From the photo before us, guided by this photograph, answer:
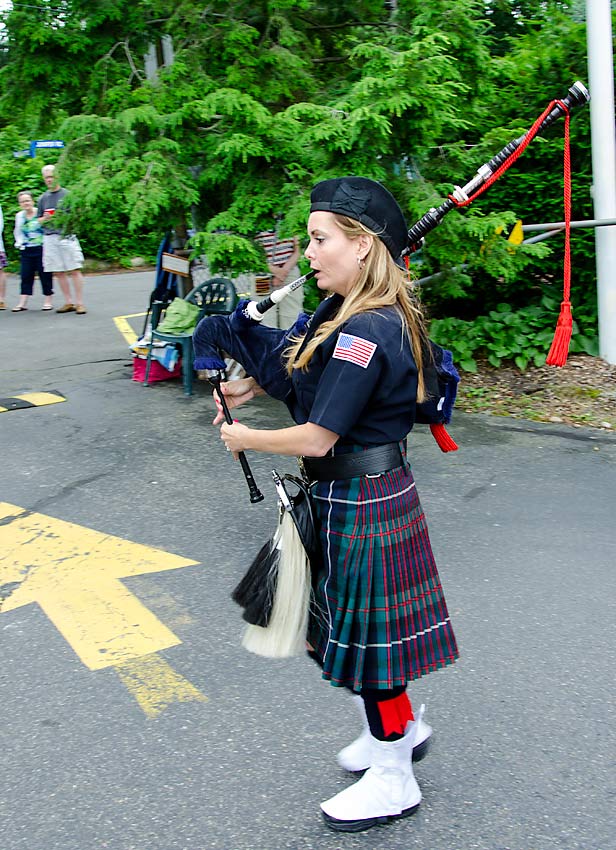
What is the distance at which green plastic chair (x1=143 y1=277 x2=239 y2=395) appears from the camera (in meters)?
7.52

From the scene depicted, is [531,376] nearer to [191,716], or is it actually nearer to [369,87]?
[369,87]

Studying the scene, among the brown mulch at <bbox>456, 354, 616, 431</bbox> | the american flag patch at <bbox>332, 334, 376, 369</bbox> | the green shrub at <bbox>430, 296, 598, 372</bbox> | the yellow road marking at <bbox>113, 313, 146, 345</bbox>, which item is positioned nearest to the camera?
the american flag patch at <bbox>332, 334, 376, 369</bbox>

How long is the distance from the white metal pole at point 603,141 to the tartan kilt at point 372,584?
17.6 feet

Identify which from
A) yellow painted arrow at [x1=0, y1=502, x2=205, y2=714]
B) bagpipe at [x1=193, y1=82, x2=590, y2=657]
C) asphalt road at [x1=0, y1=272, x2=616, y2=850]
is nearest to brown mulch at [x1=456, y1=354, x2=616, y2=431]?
asphalt road at [x1=0, y1=272, x2=616, y2=850]

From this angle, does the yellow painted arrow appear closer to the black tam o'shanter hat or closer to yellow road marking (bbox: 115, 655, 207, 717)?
yellow road marking (bbox: 115, 655, 207, 717)

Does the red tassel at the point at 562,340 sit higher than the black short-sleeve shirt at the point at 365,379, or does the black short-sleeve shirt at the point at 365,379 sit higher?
the black short-sleeve shirt at the point at 365,379

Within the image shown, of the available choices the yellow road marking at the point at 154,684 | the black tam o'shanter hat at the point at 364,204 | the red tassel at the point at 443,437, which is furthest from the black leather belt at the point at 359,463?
the yellow road marking at the point at 154,684

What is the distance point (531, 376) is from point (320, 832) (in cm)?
545

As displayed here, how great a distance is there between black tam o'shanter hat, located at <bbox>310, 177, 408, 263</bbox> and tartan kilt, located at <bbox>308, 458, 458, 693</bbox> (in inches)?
26.0

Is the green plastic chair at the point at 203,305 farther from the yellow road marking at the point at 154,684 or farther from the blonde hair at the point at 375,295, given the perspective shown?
the blonde hair at the point at 375,295

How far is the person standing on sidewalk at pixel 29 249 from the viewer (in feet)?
38.8

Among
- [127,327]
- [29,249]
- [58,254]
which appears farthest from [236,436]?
[29,249]

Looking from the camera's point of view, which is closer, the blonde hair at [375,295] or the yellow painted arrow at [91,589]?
the blonde hair at [375,295]

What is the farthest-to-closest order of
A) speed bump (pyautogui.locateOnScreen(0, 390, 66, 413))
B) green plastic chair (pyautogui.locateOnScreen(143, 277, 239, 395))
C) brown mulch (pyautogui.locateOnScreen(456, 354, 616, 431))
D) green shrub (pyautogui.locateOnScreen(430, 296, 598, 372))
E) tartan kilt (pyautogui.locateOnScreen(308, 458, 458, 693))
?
green shrub (pyautogui.locateOnScreen(430, 296, 598, 372))
green plastic chair (pyautogui.locateOnScreen(143, 277, 239, 395))
speed bump (pyautogui.locateOnScreen(0, 390, 66, 413))
brown mulch (pyautogui.locateOnScreen(456, 354, 616, 431))
tartan kilt (pyautogui.locateOnScreen(308, 458, 458, 693))
